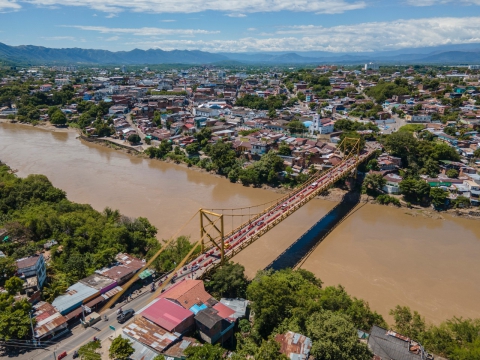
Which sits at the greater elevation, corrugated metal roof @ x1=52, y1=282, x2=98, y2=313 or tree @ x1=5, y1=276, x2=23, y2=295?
tree @ x1=5, y1=276, x2=23, y2=295

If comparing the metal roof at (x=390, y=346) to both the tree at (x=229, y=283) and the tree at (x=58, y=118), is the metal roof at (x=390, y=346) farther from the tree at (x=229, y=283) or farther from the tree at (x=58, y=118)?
the tree at (x=58, y=118)

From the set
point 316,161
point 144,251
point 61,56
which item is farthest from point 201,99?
point 61,56

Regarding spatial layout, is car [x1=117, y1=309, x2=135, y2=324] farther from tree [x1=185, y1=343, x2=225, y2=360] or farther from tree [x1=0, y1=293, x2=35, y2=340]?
tree [x1=185, y1=343, x2=225, y2=360]

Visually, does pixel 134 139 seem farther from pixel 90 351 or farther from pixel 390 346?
pixel 390 346

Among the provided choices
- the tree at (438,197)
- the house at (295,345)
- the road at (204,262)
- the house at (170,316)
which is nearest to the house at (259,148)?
the road at (204,262)

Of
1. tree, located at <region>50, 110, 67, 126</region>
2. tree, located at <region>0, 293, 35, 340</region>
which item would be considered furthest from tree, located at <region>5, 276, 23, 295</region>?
tree, located at <region>50, 110, 67, 126</region>

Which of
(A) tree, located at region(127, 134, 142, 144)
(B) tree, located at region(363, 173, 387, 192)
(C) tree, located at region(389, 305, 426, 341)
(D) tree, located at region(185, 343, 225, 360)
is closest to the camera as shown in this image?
(D) tree, located at region(185, 343, 225, 360)
